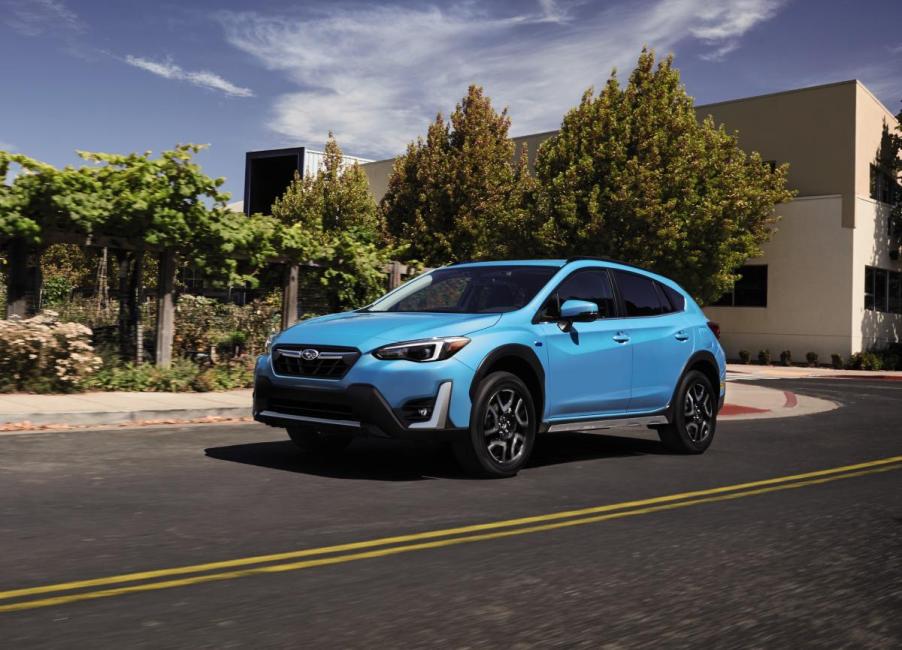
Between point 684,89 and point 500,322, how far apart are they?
79.5 ft

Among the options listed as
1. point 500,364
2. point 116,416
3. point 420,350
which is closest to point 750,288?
point 116,416

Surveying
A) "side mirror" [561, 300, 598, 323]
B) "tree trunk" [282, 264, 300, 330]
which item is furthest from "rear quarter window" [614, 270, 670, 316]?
"tree trunk" [282, 264, 300, 330]

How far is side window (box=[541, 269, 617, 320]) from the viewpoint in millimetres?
9047

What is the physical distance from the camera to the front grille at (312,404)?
7777mm

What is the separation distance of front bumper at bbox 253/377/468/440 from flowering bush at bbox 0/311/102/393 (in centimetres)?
616

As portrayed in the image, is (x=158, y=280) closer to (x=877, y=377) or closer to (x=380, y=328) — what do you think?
(x=380, y=328)

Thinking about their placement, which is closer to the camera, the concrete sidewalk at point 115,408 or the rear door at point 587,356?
the rear door at point 587,356

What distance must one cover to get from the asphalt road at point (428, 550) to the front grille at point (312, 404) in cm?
51

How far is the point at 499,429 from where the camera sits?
8219mm

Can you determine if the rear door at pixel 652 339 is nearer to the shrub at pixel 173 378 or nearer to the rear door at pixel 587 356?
the rear door at pixel 587 356

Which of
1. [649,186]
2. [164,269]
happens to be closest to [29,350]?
[164,269]

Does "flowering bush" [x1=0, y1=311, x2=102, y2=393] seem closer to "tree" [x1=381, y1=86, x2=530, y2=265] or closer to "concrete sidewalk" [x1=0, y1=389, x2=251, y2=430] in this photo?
"concrete sidewalk" [x1=0, y1=389, x2=251, y2=430]

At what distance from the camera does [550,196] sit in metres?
→ 29.9

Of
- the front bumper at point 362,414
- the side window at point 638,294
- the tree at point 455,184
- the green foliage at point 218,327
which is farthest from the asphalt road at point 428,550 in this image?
the tree at point 455,184
